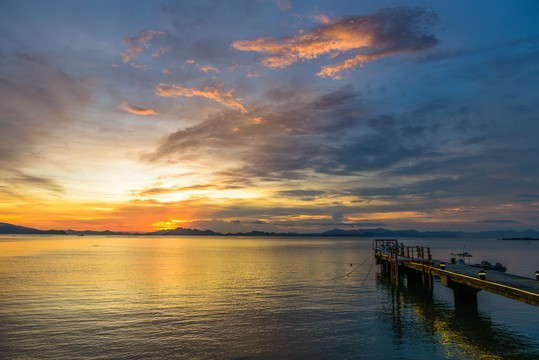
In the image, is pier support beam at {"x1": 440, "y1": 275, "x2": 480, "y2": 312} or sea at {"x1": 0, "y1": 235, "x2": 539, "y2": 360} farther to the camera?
pier support beam at {"x1": 440, "y1": 275, "x2": 480, "y2": 312}

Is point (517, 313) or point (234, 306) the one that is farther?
point (234, 306)

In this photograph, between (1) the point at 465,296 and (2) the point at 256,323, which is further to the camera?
(1) the point at 465,296

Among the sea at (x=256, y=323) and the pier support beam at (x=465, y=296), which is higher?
the pier support beam at (x=465, y=296)

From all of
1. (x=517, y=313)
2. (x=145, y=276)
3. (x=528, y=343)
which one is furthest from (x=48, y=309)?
(x=517, y=313)

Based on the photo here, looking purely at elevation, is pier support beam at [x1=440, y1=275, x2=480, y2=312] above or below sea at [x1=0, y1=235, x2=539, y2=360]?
above

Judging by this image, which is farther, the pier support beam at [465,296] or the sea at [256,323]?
the pier support beam at [465,296]

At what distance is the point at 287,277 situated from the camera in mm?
50844

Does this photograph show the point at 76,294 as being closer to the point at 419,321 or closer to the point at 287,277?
the point at 287,277

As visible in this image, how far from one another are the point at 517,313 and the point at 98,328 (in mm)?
32710

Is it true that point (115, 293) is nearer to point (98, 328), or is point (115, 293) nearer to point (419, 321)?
point (98, 328)

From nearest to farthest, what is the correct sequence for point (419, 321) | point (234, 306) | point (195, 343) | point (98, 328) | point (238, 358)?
point (238, 358) → point (195, 343) → point (98, 328) → point (419, 321) → point (234, 306)

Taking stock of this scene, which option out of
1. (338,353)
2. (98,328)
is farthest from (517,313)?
(98,328)

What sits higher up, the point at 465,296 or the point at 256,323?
the point at 465,296

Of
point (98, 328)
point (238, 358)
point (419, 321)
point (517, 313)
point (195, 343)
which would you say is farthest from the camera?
point (517, 313)
